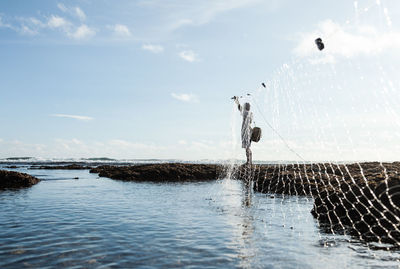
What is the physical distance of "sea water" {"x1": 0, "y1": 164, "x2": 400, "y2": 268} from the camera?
6445 mm

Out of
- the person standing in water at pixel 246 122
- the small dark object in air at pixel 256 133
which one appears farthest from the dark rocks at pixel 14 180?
the small dark object in air at pixel 256 133

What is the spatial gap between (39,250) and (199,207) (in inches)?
283

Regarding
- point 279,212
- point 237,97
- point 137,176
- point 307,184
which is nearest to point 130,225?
point 279,212

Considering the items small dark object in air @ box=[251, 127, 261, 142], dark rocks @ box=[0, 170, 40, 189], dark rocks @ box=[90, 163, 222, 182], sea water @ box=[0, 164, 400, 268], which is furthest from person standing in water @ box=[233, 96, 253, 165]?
dark rocks @ box=[0, 170, 40, 189]

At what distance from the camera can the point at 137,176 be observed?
97.8ft

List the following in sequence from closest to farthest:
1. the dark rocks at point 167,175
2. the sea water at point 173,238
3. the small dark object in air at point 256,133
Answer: the sea water at point 173,238, the small dark object in air at point 256,133, the dark rocks at point 167,175

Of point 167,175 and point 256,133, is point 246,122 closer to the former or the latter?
point 256,133

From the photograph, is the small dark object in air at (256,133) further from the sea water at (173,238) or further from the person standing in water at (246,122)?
the sea water at (173,238)

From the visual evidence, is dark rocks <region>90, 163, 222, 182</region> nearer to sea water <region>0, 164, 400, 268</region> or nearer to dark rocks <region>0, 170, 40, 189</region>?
dark rocks <region>0, 170, 40, 189</region>

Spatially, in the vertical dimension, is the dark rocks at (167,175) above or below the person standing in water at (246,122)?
below

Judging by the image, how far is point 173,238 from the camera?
27.2 feet

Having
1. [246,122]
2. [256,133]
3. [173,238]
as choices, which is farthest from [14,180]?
[173,238]

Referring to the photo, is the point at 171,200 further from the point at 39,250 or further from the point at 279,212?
the point at 39,250

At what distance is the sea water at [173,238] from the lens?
6445 mm
